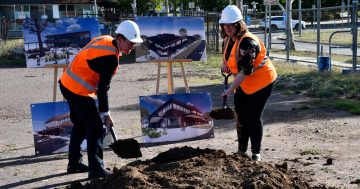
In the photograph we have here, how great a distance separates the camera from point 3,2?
5328 cm

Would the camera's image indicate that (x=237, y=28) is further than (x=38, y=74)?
No

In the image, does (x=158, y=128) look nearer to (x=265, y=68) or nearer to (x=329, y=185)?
(x=265, y=68)

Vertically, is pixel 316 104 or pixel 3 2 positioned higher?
pixel 3 2

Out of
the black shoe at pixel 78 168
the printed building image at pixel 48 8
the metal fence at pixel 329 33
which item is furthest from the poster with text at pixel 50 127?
the printed building image at pixel 48 8

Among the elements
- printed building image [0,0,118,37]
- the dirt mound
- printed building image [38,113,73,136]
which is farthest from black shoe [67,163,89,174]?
printed building image [0,0,118,37]

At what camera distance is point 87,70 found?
6.42 meters

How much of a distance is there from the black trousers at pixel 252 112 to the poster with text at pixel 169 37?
4.14 meters

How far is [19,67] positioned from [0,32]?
419 inches

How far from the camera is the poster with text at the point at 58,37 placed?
34.3 feet

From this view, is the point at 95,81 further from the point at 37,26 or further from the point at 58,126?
the point at 37,26

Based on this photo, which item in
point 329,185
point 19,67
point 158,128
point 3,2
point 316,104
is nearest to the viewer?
point 329,185

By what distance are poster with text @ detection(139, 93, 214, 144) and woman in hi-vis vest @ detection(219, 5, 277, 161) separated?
1.94 m

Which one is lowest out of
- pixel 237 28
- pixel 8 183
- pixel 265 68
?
pixel 8 183

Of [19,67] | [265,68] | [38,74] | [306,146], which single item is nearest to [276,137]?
[306,146]
